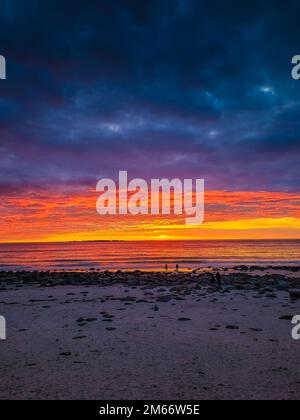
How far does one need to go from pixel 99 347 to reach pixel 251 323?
5.43 m

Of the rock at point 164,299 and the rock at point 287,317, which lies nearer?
the rock at point 287,317

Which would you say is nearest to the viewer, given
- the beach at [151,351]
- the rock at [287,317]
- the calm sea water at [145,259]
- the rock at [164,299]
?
the beach at [151,351]

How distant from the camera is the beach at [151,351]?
19.5ft

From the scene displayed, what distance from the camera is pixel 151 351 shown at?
26.6 ft

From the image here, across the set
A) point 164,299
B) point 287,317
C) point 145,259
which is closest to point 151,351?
point 287,317

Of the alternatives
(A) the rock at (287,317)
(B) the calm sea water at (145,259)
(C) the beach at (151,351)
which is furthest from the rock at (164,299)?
(B) the calm sea water at (145,259)

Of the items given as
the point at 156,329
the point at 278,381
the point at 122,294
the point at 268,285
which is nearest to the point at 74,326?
the point at 156,329

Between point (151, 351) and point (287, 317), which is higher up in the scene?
point (151, 351)

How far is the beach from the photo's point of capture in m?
5.94

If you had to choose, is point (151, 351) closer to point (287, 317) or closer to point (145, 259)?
point (287, 317)

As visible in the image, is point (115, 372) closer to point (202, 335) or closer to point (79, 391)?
point (79, 391)

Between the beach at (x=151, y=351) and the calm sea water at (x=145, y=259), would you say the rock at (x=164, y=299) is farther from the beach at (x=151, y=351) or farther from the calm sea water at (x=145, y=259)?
the calm sea water at (x=145, y=259)

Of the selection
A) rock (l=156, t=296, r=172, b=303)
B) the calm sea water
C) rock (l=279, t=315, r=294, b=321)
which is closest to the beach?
rock (l=279, t=315, r=294, b=321)
